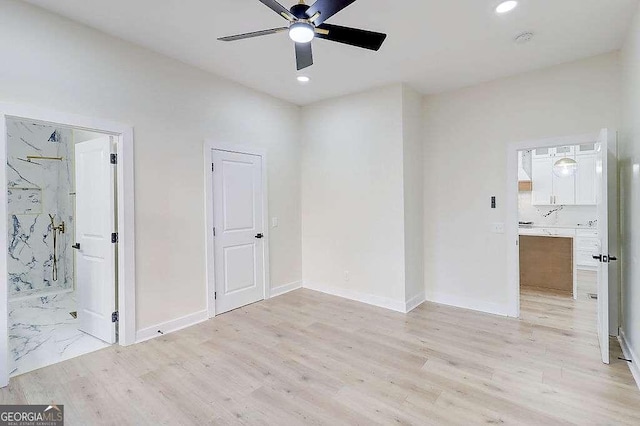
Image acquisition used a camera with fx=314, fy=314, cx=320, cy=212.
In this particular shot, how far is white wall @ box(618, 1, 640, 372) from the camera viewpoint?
258 cm

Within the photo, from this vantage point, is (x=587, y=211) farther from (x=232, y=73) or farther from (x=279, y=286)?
(x=232, y=73)

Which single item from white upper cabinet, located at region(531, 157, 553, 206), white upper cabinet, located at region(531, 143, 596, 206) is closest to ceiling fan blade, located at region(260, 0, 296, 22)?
white upper cabinet, located at region(531, 143, 596, 206)

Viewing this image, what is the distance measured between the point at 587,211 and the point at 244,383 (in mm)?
7918

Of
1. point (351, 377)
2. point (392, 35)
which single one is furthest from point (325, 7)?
point (351, 377)

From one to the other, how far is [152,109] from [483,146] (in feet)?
13.3

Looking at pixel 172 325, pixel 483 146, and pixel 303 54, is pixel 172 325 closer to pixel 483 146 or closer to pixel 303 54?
pixel 303 54

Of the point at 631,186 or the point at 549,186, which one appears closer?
the point at 631,186

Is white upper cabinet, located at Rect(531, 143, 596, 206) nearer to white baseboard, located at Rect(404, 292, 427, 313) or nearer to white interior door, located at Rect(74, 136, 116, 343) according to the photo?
white baseboard, located at Rect(404, 292, 427, 313)

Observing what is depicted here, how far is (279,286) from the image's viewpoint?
495 cm

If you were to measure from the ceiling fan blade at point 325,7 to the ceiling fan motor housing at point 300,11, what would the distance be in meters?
0.02

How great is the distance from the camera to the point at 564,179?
688cm

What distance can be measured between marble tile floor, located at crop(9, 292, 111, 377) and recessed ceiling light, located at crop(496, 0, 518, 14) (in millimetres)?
4798

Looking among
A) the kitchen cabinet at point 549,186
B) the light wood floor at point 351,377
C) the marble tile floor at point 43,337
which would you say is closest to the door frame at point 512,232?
the light wood floor at point 351,377

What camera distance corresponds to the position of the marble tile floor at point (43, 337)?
2.92m
